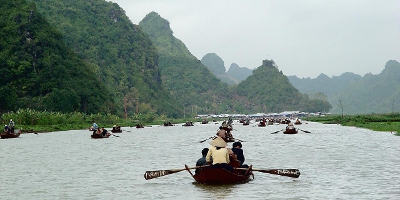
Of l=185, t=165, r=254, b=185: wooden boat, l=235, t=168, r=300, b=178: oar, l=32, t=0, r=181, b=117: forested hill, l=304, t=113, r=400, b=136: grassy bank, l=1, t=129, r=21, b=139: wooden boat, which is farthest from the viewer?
l=32, t=0, r=181, b=117: forested hill

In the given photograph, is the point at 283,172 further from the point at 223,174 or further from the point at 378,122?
the point at 378,122

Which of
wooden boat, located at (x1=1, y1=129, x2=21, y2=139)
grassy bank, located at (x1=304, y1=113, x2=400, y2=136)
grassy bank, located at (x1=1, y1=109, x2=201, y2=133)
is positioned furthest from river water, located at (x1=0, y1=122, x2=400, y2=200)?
grassy bank, located at (x1=1, y1=109, x2=201, y2=133)

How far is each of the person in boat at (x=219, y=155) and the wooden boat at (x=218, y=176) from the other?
0.17m

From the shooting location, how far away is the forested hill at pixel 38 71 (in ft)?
341

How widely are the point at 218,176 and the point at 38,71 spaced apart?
Answer: 100043mm

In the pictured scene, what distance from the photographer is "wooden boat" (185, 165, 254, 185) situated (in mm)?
18547

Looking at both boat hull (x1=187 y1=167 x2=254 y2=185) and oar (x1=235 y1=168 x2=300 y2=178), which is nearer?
boat hull (x1=187 y1=167 x2=254 y2=185)

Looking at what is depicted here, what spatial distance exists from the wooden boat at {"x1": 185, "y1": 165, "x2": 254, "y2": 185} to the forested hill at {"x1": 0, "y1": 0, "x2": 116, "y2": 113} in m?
83.5

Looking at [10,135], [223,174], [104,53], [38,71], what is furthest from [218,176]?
[104,53]

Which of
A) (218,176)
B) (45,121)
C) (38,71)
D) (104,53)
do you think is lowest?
(218,176)

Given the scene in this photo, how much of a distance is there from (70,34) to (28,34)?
189 ft

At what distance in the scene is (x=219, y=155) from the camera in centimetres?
1848

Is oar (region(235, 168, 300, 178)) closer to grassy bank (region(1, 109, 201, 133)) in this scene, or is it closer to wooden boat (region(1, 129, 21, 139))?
wooden boat (region(1, 129, 21, 139))

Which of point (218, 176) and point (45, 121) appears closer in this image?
point (218, 176)
